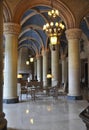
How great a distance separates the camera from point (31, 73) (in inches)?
1464

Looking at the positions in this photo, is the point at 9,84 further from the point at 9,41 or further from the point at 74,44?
the point at 74,44

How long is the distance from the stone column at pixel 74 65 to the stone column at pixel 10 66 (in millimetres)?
3093

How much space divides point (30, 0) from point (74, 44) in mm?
3345

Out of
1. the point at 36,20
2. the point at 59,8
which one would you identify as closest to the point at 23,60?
the point at 36,20

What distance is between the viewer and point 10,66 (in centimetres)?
1126

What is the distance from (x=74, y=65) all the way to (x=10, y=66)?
11.6 ft

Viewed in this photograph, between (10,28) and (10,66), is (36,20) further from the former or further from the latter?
(10,66)

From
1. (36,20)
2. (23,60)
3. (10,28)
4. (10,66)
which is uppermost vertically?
(36,20)

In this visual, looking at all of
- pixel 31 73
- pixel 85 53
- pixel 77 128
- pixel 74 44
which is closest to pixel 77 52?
pixel 74 44

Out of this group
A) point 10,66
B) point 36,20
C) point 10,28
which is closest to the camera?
point 10,66

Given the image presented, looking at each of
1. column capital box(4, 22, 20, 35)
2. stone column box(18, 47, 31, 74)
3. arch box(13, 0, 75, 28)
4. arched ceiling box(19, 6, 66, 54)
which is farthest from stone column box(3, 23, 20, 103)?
stone column box(18, 47, 31, 74)

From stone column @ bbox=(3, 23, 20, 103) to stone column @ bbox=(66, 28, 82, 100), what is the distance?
3.09 m

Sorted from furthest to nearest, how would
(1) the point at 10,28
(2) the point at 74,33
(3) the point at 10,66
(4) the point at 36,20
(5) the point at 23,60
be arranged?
(5) the point at 23,60
(4) the point at 36,20
(2) the point at 74,33
(1) the point at 10,28
(3) the point at 10,66

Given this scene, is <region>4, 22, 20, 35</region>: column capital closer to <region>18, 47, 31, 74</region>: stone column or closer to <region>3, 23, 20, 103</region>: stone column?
<region>3, 23, 20, 103</region>: stone column
